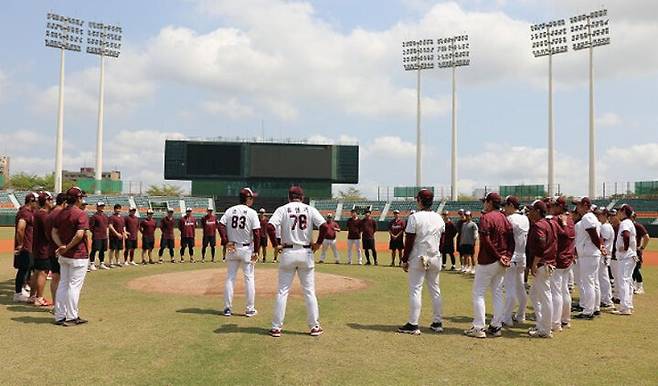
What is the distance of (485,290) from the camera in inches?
319

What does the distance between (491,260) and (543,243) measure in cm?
89

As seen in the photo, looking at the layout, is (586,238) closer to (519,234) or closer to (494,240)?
(519,234)

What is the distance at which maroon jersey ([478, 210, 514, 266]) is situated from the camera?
26.2 ft

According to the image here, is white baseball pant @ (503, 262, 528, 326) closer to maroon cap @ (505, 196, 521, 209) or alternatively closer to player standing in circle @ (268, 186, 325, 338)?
maroon cap @ (505, 196, 521, 209)

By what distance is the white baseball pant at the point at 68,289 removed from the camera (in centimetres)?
841

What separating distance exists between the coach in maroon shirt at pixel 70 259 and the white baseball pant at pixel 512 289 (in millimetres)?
7348

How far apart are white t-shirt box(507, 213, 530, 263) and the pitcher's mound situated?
4.78 metres

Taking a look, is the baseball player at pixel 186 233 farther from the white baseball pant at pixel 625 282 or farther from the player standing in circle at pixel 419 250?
the white baseball pant at pixel 625 282

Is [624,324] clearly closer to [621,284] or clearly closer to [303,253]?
[621,284]

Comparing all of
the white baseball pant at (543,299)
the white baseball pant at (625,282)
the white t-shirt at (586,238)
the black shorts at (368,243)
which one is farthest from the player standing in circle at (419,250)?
the black shorts at (368,243)

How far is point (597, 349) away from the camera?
24.1 ft

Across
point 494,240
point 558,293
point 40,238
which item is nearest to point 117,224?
point 40,238

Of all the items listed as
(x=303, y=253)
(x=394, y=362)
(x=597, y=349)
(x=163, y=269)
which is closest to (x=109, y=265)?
(x=163, y=269)

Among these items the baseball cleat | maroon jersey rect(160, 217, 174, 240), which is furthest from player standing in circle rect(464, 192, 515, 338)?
maroon jersey rect(160, 217, 174, 240)
